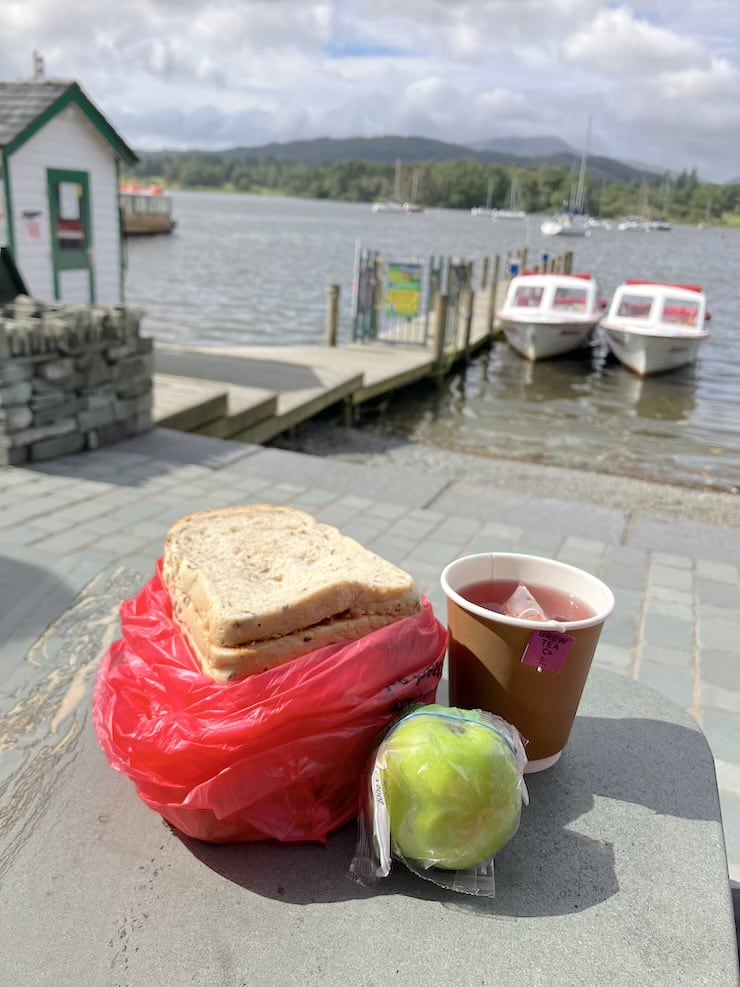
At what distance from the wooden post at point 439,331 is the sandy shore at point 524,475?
4.41 m

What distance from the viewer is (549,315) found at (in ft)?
62.7

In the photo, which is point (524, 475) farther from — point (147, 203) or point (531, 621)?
point (147, 203)

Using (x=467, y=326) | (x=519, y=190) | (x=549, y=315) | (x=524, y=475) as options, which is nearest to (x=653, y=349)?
(x=549, y=315)

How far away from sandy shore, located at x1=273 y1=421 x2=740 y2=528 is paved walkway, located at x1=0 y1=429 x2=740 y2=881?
5.79ft

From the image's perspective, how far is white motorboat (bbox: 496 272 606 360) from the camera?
18766 millimetres

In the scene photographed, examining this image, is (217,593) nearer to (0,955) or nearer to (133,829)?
(133,829)

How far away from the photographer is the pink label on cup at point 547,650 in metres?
1.81

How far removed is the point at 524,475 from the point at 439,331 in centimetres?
708

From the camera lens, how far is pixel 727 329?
25.5 metres

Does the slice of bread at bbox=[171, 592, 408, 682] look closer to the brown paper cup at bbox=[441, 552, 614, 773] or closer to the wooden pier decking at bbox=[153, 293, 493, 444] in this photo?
the brown paper cup at bbox=[441, 552, 614, 773]

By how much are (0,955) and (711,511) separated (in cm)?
801

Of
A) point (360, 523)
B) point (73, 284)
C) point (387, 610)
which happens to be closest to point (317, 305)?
point (73, 284)

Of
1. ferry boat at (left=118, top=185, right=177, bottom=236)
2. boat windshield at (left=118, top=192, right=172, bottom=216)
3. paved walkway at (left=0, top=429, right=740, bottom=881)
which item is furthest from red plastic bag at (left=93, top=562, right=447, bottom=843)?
boat windshield at (left=118, top=192, right=172, bottom=216)

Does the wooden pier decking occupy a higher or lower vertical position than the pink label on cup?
lower
